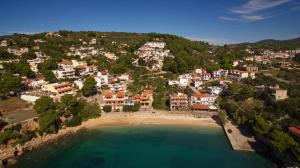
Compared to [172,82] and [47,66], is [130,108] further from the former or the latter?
[47,66]

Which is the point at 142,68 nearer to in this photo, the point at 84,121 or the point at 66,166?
the point at 84,121

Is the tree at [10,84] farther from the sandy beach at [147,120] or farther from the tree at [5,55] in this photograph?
the tree at [5,55]

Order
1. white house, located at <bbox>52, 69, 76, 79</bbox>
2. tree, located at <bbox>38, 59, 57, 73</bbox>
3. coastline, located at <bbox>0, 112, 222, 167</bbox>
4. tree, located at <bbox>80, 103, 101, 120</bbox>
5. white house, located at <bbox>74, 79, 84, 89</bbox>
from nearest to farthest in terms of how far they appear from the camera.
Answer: coastline, located at <bbox>0, 112, 222, 167</bbox>
tree, located at <bbox>80, 103, 101, 120</bbox>
white house, located at <bbox>74, 79, 84, 89</bbox>
white house, located at <bbox>52, 69, 76, 79</bbox>
tree, located at <bbox>38, 59, 57, 73</bbox>

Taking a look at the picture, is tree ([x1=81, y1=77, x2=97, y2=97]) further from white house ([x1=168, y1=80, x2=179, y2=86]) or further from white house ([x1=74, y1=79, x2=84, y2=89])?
white house ([x1=168, y1=80, x2=179, y2=86])

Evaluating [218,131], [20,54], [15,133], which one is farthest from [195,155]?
[20,54]

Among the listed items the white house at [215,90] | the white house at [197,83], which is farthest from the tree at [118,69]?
the white house at [215,90]

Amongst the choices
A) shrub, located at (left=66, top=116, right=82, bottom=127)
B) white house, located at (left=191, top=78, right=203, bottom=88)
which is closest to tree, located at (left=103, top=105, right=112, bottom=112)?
shrub, located at (left=66, top=116, right=82, bottom=127)

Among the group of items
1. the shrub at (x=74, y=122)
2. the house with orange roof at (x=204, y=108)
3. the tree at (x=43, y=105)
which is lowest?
the shrub at (x=74, y=122)

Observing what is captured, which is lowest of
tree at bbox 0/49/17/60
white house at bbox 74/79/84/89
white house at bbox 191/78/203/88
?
white house at bbox 191/78/203/88
